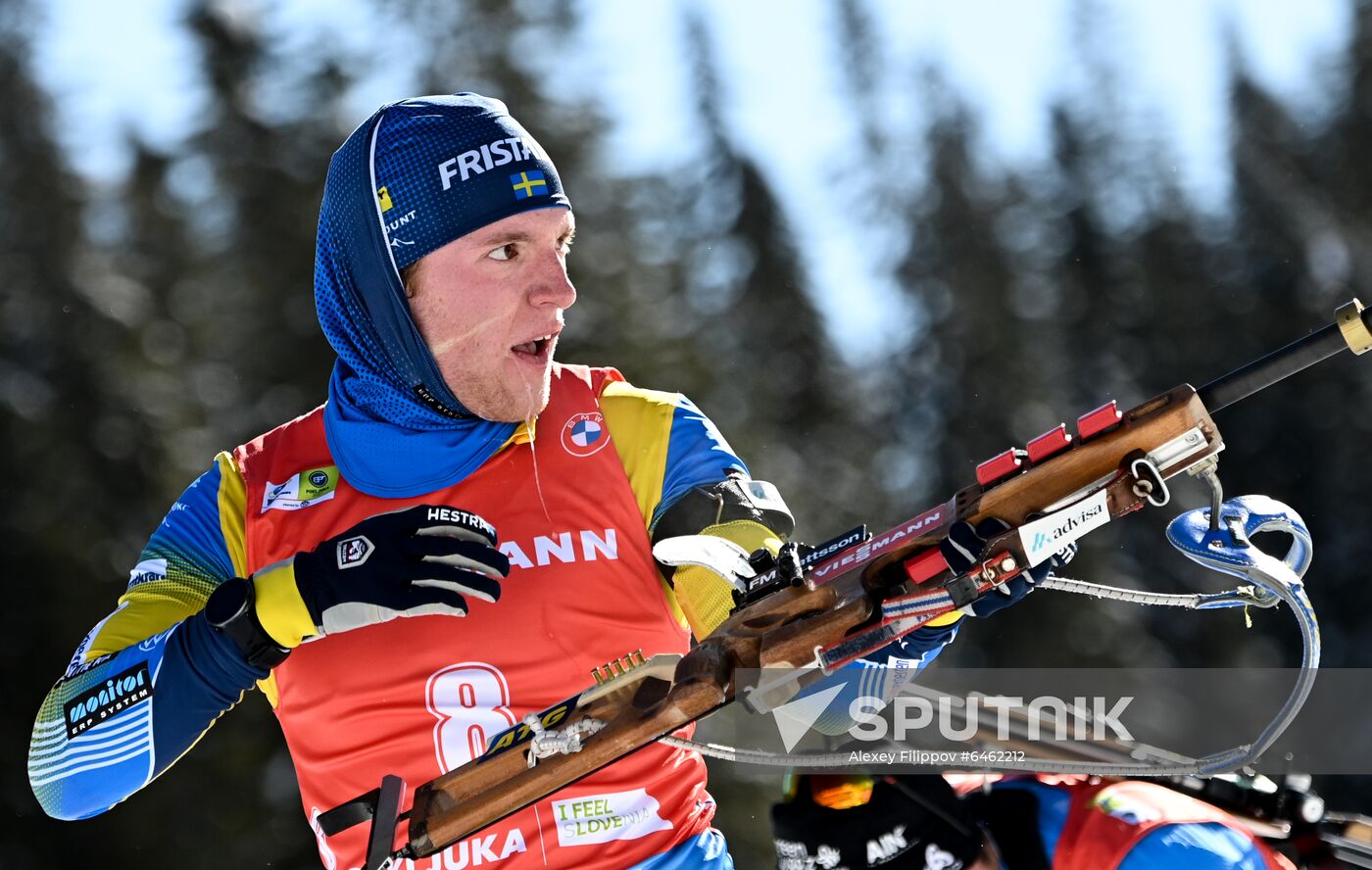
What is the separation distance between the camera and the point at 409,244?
3.27 metres

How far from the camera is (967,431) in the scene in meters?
19.2

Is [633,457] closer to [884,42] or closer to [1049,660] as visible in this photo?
[1049,660]

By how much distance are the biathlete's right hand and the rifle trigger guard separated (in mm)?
1070

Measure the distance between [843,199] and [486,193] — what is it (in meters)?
19.2

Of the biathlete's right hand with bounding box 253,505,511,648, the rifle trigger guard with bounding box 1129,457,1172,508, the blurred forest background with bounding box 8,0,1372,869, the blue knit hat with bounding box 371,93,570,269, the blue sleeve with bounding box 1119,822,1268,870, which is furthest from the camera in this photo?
the blurred forest background with bounding box 8,0,1372,869

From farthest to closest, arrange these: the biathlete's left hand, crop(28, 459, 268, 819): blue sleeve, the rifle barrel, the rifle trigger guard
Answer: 1. crop(28, 459, 268, 819): blue sleeve
2. the biathlete's left hand
3. the rifle trigger guard
4. the rifle barrel

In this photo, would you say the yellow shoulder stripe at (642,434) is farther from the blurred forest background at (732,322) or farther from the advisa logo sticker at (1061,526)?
the blurred forest background at (732,322)

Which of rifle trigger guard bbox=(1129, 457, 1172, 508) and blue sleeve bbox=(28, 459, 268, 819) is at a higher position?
blue sleeve bbox=(28, 459, 268, 819)

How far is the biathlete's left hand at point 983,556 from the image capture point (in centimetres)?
245

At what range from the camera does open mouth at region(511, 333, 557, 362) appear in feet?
10.6

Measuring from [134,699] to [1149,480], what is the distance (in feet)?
5.84

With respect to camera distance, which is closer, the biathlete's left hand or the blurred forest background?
the biathlete's left hand

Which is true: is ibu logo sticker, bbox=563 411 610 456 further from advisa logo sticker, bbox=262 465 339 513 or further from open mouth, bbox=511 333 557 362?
advisa logo sticker, bbox=262 465 339 513

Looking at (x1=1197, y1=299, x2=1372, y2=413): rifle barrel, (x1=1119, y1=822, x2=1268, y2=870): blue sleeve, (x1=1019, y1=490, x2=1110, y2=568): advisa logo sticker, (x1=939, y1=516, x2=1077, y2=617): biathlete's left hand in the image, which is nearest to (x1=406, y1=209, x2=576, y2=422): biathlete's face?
(x1=939, y1=516, x2=1077, y2=617): biathlete's left hand
